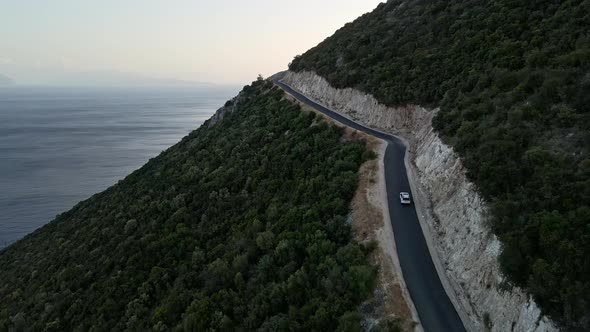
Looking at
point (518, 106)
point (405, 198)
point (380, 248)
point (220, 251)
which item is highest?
point (518, 106)

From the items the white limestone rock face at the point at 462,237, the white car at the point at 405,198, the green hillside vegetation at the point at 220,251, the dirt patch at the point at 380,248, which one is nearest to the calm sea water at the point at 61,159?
the green hillside vegetation at the point at 220,251

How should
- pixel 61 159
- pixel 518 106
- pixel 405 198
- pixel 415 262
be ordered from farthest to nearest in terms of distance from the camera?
pixel 61 159 < pixel 405 198 < pixel 518 106 < pixel 415 262

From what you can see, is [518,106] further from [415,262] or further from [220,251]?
[220,251]

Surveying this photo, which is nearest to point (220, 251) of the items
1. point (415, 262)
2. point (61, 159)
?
point (415, 262)

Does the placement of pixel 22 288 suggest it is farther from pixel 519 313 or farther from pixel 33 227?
pixel 519 313

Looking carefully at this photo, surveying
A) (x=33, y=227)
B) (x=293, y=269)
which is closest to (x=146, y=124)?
(x=33, y=227)

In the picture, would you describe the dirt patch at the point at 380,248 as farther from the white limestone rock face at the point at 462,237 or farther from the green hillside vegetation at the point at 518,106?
the green hillside vegetation at the point at 518,106
